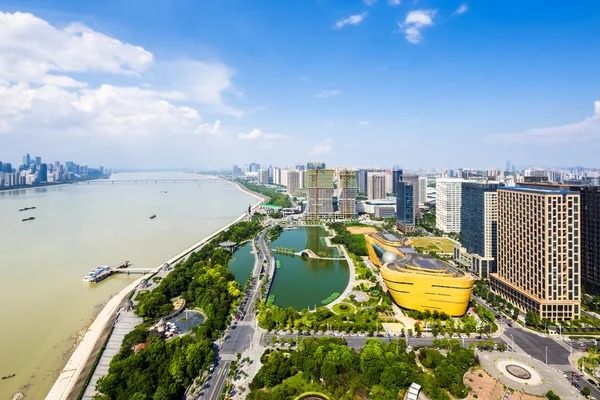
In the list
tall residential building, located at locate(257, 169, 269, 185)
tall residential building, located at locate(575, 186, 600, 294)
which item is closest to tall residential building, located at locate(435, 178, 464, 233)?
tall residential building, located at locate(575, 186, 600, 294)

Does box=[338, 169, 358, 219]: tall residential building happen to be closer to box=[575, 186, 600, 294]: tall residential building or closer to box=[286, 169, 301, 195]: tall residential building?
box=[575, 186, 600, 294]: tall residential building

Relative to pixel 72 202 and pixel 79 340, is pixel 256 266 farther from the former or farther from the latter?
pixel 72 202

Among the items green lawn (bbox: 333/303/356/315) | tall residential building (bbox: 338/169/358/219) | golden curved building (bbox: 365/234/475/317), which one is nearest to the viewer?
golden curved building (bbox: 365/234/475/317)

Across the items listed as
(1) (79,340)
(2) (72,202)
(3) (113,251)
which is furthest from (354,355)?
(2) (72,202)

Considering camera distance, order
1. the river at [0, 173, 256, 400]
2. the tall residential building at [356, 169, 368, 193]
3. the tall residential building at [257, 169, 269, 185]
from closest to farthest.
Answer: the river at [0, 173, 256, 400] < the tall residential building at [356, 169, 368, 193] < the tall residential building at [257, 169, 269, 185]

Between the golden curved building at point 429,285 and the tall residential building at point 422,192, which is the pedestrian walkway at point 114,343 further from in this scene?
the tall residential building at point 422,192

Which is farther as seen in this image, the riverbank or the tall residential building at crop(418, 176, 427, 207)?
the tall residential building at crop(418, 176, 427, 207)

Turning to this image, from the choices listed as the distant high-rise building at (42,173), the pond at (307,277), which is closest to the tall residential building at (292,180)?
the pond at (307,277)
